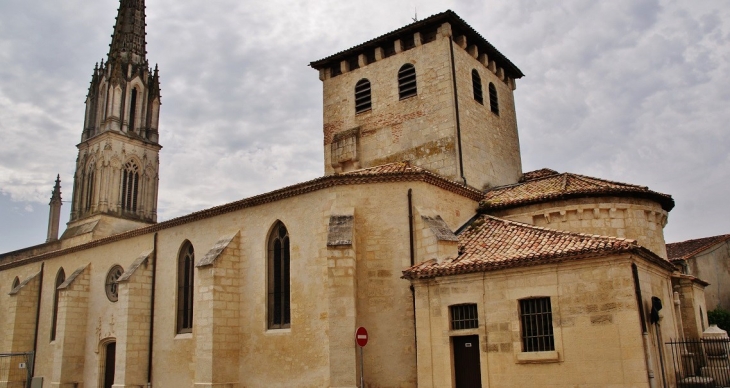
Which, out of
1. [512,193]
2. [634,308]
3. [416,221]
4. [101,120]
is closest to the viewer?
[634,308]

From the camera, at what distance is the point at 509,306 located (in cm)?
1520

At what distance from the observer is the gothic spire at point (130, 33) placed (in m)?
46.4

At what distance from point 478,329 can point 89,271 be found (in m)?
20.5

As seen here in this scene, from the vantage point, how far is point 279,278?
20266 millimetres

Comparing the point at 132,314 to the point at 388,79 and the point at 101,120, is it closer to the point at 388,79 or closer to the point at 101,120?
the point at 388,79

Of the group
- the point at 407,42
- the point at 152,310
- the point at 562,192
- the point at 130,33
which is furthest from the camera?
the point at 130,33

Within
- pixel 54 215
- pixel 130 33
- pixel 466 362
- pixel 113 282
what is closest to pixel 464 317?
pixel 466 362

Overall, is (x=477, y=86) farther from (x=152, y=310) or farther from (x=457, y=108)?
(x=152, y=310)

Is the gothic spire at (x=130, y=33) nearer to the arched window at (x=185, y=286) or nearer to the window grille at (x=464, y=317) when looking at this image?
the arched window at (x=185, y=286)

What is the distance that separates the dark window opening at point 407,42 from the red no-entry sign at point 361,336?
40.6ft

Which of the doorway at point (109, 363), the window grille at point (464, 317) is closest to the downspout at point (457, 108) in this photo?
the window grille at point (464, 317)

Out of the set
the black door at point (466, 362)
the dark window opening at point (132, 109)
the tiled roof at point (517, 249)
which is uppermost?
the dark window opening at point (132, 109)

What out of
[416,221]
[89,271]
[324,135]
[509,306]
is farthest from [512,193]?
[89,271]

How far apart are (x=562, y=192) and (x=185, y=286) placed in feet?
46.9
